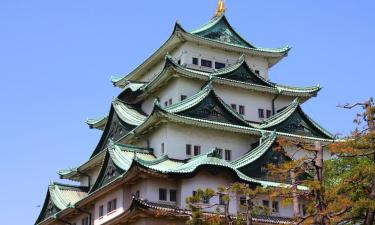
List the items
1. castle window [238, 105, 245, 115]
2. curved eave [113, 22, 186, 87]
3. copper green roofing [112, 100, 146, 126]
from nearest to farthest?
copper green roofing [112, 100, 146, 126] → castle window [238, 105, 245, 115] → curved eave [113, 22, 186, 87]

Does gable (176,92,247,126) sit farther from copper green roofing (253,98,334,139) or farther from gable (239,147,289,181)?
gable (239,147,289,181)

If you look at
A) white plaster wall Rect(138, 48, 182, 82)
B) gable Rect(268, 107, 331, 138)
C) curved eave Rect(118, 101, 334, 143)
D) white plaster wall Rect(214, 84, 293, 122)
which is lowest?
curved eave Rect(118, 101, 334, 143)

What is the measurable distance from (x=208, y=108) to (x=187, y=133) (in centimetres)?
Answer: 229

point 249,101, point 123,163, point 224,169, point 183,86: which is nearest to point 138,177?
point 123,163

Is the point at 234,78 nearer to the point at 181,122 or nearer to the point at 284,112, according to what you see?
the point at 284,112

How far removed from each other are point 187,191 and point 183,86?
10.8 meters

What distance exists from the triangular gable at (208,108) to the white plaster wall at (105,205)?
6.75 m

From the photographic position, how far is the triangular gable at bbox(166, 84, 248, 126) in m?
41.8

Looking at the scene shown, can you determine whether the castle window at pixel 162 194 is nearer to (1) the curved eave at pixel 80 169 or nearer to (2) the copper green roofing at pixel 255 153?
(2) the copper green roofing at pixel 255 153

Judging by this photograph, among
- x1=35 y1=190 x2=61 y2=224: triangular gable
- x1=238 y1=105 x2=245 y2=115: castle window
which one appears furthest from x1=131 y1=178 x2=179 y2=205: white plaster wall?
x1=35 y1=190 x2=61 y2=224: triangular gable

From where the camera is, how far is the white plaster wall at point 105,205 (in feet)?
130

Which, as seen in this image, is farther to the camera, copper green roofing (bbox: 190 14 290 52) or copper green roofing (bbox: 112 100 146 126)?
copper green roofing (bbox: 190 14 290 52)

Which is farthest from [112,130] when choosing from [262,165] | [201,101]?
[262,165]

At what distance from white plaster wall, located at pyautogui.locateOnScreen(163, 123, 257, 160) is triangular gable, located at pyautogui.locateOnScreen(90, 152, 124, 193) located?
11.7ft
